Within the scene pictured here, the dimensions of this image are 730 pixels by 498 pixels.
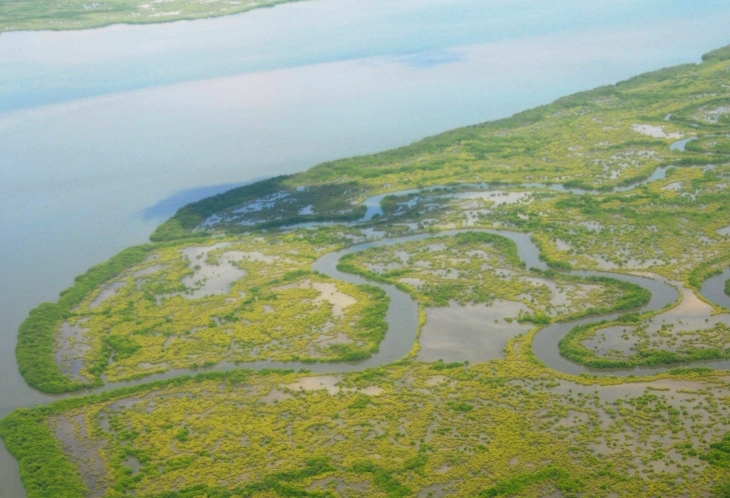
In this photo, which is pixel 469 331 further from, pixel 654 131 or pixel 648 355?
pixel 654 131

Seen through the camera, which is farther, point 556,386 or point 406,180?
point 406,180

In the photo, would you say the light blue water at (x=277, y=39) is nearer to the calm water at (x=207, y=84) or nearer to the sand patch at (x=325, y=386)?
the calm water at (x=207, y=84)

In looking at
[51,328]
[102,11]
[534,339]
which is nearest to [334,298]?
[534,339]

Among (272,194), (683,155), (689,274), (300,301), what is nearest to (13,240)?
(272,194)

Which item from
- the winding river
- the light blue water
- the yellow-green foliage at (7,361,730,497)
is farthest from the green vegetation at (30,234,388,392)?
the light blue water

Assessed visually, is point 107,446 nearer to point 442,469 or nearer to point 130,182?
point 442,469

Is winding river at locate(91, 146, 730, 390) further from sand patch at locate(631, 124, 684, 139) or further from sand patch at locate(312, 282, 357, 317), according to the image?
sand patch at locate(631, 124, 684, 139)
